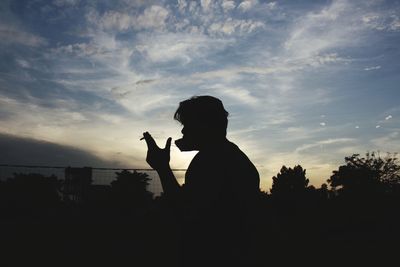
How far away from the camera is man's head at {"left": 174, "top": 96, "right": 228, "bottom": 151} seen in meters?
2.13

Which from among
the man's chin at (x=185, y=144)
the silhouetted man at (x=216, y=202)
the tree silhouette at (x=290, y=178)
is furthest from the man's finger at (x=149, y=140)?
the tree silhouette at (x=290, y=178)

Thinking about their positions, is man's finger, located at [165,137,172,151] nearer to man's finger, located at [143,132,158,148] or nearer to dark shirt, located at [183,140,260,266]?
man's finger, located at [143,132,158,148]

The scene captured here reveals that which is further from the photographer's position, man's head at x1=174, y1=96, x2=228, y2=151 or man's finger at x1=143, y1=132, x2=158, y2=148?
man's finger at x1=143, y1=132, x2=158, y2=148

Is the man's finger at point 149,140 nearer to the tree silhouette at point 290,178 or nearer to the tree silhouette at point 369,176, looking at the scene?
the tree silhouette at point 369,176

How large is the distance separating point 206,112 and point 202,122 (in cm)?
7

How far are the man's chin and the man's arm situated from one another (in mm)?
95

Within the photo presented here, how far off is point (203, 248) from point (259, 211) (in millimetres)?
406

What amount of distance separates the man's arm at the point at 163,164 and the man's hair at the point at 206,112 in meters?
0.24

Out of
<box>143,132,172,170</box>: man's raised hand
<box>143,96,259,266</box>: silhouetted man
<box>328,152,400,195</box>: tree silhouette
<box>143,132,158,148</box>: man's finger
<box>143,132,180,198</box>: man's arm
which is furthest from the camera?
<box>328,152,400,195</box>: tree silhouette

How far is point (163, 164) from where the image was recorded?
2189mm

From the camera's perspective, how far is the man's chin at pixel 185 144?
216 cm

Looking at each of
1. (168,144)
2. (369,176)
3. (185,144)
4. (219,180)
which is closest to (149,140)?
(168,144)

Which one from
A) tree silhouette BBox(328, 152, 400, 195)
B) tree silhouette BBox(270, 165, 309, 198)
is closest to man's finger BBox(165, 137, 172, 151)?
tree silhouette BBox(328, 152, 400, 195)

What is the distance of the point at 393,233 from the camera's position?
48.1ft
